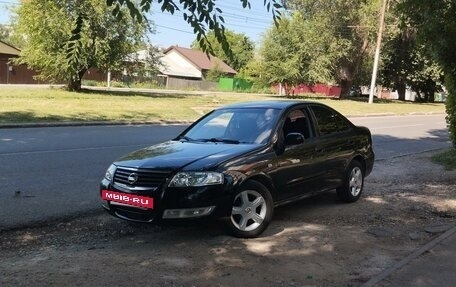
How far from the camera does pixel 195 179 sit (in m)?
5.36

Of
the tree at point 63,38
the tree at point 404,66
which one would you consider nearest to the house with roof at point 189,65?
the tree at point 404,66

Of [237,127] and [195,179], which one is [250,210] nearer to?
[195,179]

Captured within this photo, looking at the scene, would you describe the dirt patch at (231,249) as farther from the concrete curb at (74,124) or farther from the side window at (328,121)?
the concrete curb at (74,124)

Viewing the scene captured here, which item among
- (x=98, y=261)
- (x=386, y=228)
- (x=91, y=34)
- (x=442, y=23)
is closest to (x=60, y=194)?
(x=98, y=261)

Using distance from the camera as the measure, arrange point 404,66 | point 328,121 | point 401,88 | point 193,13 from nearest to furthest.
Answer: point 193,13 → point 328,121 → point 404,66 → point 401,88

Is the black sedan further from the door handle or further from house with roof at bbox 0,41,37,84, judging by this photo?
house with roof at bbox 0,41,37,84

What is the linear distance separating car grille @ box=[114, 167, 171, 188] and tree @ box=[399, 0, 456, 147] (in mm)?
7975

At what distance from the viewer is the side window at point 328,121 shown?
724cm

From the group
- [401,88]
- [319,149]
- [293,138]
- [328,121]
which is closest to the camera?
[293,138]

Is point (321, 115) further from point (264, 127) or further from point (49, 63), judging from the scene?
point (49, 63)

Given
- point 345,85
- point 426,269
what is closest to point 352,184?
point 426,269

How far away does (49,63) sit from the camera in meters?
31.2

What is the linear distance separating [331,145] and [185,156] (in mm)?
2385

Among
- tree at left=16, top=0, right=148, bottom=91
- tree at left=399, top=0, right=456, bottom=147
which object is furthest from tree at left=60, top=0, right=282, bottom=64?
tree at left=16, top=0, right=148, bottom=91
